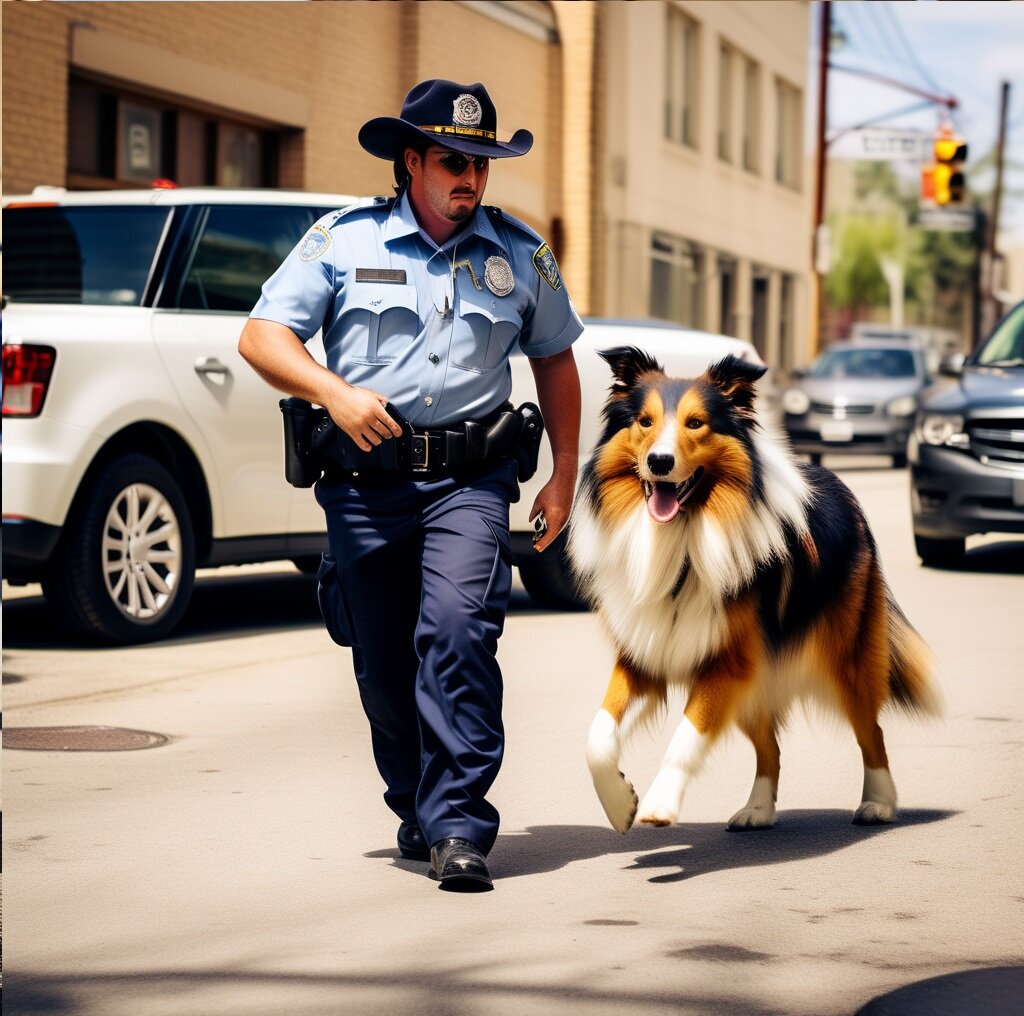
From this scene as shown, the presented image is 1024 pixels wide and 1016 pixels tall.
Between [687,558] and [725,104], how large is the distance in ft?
107

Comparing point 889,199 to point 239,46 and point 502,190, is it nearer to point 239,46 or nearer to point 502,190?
point 502,190

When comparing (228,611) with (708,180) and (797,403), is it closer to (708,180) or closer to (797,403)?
(797,403)

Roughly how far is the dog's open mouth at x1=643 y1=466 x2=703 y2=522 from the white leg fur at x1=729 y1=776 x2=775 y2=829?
100 cm

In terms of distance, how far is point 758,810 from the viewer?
5980 millimetres

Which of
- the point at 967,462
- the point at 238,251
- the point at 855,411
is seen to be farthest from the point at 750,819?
the point at 855,411

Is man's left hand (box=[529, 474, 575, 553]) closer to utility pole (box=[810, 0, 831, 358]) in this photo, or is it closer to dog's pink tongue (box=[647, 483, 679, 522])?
dog's pink tongue (box=[647, 483, 679, 522])

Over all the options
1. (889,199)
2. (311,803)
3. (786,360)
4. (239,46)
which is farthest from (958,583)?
(889,199)

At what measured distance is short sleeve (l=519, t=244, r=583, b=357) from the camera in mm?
5504

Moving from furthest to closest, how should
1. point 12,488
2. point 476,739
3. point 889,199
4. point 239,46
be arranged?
point 889,199 < point 239,46 < point 12,488 < point 476,739

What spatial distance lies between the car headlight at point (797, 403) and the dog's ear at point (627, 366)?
20845 millimetres

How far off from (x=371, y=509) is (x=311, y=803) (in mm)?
1364

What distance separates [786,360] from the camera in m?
42.7

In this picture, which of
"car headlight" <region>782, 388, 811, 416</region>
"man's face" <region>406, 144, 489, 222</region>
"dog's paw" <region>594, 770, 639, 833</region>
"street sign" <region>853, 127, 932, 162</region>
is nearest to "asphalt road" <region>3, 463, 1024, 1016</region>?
"dog's paw" <region>594, 770, 639, 833</region>

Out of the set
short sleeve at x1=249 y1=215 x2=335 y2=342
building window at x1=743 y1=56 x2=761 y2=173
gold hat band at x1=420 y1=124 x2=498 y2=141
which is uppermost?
building window at x1=743 y1=56 x2=761 y2=173
